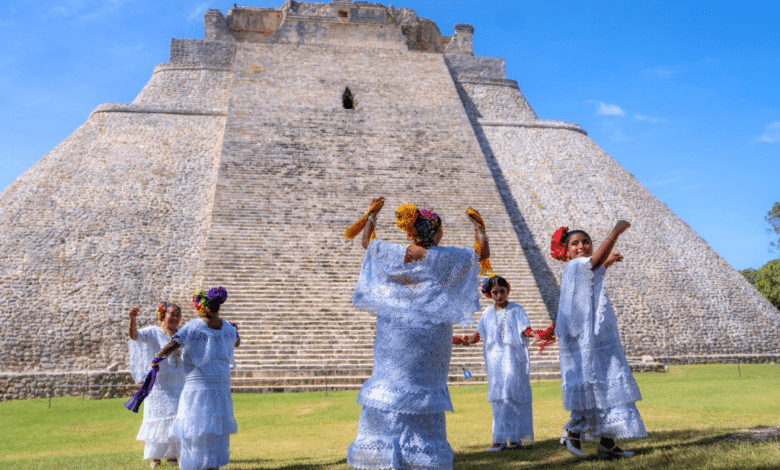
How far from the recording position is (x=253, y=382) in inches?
424

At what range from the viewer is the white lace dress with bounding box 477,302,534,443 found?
16.9 feet

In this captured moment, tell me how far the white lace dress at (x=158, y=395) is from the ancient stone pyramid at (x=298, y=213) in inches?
215

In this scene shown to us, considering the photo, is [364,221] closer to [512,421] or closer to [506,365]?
[506,365]

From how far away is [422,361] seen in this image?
3695mm

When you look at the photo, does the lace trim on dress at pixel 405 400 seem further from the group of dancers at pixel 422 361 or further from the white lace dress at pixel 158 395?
the white lace dress at pixel 158 395

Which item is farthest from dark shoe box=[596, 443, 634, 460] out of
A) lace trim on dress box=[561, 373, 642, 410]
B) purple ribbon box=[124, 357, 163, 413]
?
purple ribbon box=[124, 357, 163, 413]

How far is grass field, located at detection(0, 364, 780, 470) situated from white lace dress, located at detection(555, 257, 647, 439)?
23 cm

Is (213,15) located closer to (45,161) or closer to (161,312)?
(45,161)

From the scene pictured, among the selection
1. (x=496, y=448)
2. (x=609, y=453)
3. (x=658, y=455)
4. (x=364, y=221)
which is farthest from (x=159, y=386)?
(x=658, y=455)

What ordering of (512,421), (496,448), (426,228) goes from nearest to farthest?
(426,228) < (496,448) < (512,421)

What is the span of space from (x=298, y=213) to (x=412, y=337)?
1231 centimetres

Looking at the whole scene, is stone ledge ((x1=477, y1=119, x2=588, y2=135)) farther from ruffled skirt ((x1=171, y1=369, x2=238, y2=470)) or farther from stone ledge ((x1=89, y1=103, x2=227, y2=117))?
ruffled skirt ((x1=171, y1=369, x2=238, y2=470))

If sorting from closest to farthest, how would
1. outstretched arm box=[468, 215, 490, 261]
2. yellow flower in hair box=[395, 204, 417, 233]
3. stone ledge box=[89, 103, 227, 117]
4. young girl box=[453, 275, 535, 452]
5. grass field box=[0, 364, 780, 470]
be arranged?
yellow flower in hair box=[395, 204, 417, 233] < outstretched arm box=[468, 215, 490, 261] < grass field box=[0, 364, 780, 470] < young girl box=[453, 275, 535, 452] < stone ledge box=[89, 103, 227, 117]

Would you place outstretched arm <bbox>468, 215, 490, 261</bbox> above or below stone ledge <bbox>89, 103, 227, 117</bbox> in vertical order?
below
